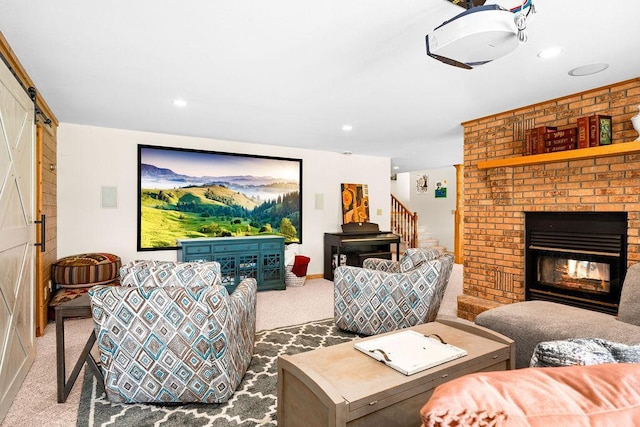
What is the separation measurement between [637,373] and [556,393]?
0.20m

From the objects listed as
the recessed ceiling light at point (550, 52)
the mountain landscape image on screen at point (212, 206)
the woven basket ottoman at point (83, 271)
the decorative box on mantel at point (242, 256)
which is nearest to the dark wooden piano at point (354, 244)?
the mountain landscape image on screen at point (212, 206)

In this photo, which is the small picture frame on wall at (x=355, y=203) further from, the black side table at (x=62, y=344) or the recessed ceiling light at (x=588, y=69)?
the black side table at (x=62, y=344)

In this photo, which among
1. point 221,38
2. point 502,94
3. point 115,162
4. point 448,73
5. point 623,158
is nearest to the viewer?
point 221,38

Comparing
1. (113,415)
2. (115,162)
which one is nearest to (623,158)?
(113,415)

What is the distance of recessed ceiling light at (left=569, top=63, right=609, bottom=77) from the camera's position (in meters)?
2.73

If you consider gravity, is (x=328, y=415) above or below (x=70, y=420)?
above

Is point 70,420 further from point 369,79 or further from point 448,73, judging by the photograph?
point 448,73

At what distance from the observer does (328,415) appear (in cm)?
141

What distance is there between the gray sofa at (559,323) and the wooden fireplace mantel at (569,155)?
968mm

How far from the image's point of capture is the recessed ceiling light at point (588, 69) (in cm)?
273

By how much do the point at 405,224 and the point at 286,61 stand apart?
642cm

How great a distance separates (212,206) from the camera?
542cm

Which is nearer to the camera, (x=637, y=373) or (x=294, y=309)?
(x=637, y=373)

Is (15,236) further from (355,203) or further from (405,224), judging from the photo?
(405,224)
